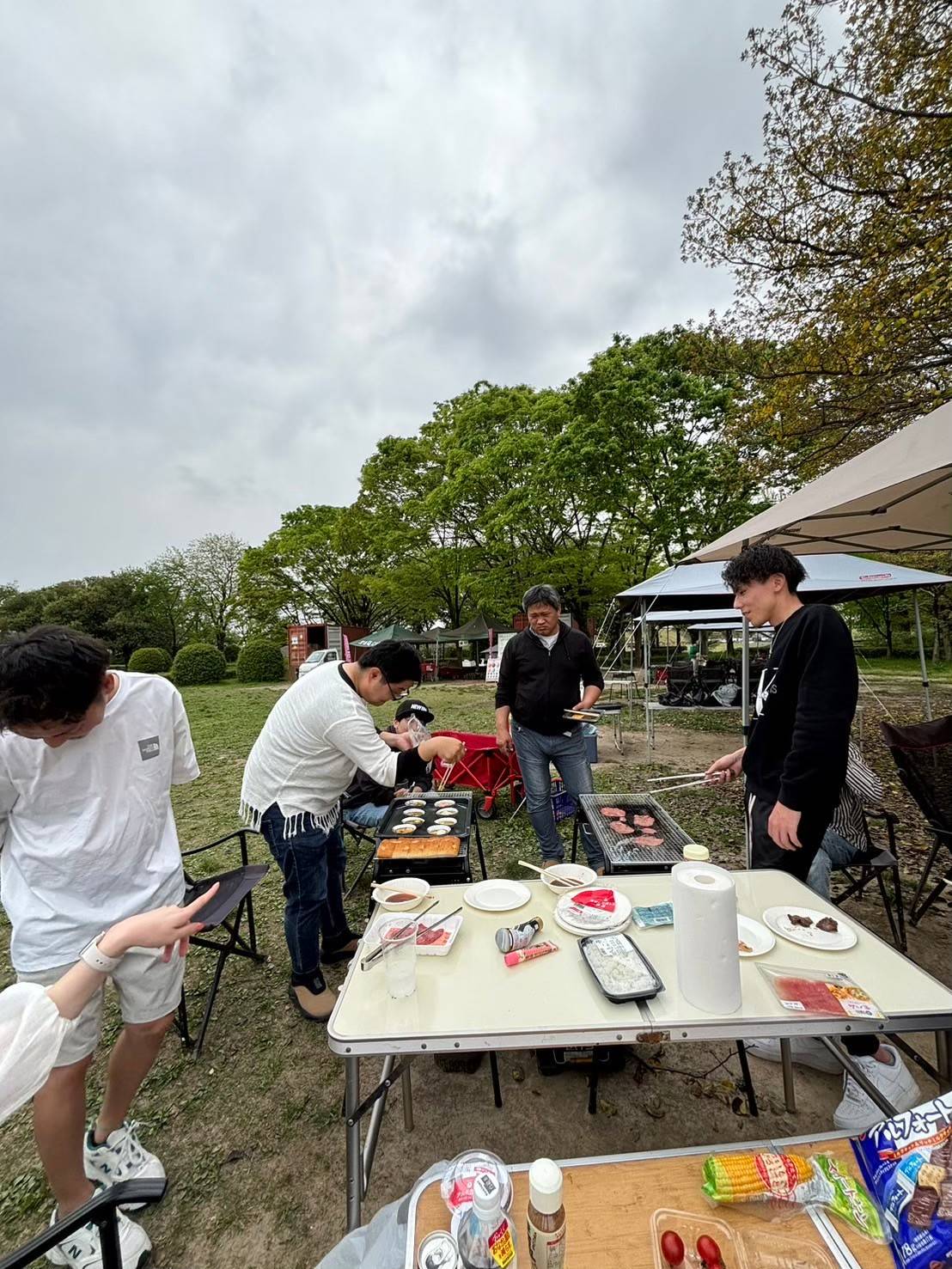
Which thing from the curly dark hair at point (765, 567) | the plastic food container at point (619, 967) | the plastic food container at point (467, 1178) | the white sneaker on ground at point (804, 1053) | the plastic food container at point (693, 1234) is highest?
the curly dark hair at point (765, 567)

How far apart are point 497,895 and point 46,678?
166cm

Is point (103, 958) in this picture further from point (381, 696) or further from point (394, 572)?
point (394, 572)

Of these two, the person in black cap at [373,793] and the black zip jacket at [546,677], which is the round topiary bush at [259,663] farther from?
the black zip jacket at [546,677]

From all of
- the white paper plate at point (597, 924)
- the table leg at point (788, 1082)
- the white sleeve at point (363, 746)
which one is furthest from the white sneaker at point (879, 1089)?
the white sleeve at point (363, 746)

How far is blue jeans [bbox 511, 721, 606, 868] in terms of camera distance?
3.57 meters

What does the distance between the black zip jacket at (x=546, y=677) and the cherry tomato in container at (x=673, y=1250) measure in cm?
264

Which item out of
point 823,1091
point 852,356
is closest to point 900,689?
point 852,356

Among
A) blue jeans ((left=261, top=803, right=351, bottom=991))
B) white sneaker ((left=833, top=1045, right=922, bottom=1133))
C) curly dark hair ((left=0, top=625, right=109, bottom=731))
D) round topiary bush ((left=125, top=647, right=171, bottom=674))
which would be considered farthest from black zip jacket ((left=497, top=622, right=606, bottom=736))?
round topiary bush ((left=125, top=647, right=171, bottom=674))

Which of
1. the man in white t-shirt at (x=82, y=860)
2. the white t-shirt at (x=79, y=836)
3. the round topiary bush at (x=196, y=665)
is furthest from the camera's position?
the round topiary bush at (x=196, y=665)

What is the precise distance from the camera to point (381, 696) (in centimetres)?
235

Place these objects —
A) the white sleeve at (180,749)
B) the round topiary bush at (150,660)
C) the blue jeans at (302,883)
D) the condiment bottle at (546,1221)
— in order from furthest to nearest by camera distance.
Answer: the round topiary bush at (150,660) → the blue jeans at (302,883) → the white sleeve at (180,749) → the condiment bottle at (546,1221)

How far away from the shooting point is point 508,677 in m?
3.75

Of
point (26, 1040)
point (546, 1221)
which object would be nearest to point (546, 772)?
point (546, 1221)

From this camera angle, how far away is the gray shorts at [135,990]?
5.18ft
